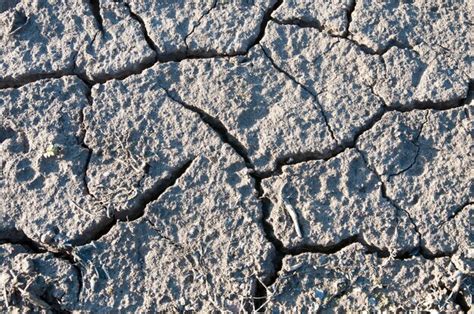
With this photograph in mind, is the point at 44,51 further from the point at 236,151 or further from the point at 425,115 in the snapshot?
the point at 425,115

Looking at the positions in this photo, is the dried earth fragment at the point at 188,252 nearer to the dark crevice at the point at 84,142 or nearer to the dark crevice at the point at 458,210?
the dark crevice at the point at 84,142

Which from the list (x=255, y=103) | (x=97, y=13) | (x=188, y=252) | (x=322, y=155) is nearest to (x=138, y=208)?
(x=188, y=252)

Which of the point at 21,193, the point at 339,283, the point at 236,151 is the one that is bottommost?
the point at 339,283

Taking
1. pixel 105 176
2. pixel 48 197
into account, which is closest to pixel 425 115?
pixel 105 176

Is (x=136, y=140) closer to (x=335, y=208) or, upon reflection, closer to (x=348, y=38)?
(x=335, y=208)

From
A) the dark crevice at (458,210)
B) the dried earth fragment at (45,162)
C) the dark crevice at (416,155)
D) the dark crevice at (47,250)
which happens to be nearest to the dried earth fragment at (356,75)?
the dark crevice at (416,155)

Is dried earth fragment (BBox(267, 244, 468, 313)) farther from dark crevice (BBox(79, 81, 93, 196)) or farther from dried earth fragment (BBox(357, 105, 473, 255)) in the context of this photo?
dark crevice (BBox(79, 81, 93, 196))

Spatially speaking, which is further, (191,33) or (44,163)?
(191,33)
